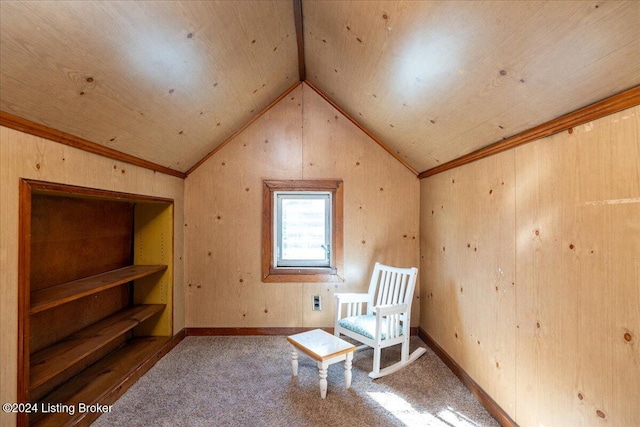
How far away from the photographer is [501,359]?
1901 mm

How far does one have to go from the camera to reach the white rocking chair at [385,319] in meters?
2.42

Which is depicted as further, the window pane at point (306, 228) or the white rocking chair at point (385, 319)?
the window pane at point (306, 228)

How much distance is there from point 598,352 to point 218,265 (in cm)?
306

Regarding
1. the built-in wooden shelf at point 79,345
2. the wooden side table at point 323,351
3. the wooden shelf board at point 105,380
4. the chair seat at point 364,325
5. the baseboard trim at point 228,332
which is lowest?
the baseboard trim at point 228,332

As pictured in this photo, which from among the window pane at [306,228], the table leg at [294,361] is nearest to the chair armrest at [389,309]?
the table leg at [294,361]

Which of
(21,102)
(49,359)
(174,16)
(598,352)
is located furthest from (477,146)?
(49,359)

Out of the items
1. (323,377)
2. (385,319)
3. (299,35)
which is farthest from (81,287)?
(299,35)

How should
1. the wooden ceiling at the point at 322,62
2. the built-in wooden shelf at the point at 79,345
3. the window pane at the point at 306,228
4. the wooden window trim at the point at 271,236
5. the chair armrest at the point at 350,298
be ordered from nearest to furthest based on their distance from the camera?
the wooden ceiling at the point at 322,62 → the built-in wooden shelf at the point at 79,345 → the chair armrest at the point at 350,298 → the wooden window trim at the point at 271,236 → the window pane at the point at 306,228

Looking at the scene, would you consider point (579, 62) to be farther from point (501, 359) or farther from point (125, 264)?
point (125, 264)

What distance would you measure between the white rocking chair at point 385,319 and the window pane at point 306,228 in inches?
30.1

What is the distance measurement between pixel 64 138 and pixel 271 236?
6.48 feet

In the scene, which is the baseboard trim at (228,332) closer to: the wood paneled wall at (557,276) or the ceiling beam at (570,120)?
the wood paneled wall at (557,276)

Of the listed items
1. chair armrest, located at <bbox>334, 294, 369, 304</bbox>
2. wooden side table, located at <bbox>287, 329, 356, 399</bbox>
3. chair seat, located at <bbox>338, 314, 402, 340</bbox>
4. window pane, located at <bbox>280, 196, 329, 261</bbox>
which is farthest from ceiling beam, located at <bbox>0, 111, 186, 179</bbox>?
chair seat, located at <bbox>338, 314, 402, 340</bbox>

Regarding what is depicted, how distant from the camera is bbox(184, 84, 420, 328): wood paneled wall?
3273mm
